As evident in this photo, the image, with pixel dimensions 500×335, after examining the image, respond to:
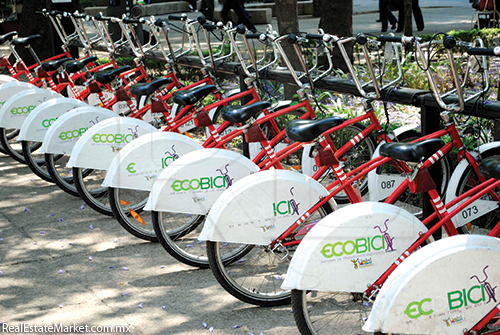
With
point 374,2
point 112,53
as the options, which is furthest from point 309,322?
point 374,2

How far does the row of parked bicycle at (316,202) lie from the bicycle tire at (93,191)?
1 centimetres

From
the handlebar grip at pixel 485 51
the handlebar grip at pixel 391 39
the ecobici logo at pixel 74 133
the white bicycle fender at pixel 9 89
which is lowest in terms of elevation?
the ecobici logo at pixel 74 133

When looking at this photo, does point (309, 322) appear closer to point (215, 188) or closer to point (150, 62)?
point (215, 188)

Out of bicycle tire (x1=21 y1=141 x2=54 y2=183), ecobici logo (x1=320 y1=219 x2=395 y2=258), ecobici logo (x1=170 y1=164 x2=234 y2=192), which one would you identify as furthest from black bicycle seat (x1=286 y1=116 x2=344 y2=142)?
bicycle tire (x1=21 y1=141 x2=54 y2=183)

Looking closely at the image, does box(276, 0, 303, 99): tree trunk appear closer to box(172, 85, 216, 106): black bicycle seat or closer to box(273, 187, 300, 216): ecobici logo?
box(172, 85, 216, 106): black bicycle seat

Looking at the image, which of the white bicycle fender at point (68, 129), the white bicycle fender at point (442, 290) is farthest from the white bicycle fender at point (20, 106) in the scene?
the white bicycle fender at point (442, 290)

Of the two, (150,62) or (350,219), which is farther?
(150,62)

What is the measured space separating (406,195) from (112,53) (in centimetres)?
387

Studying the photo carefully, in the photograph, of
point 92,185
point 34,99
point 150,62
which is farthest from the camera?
point 150,62

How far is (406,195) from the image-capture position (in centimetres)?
528

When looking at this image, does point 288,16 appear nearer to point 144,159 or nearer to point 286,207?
point 144,159

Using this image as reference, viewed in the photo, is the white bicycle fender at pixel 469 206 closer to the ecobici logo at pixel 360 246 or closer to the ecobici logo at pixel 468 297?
the ecobici logo at pixel 360 246

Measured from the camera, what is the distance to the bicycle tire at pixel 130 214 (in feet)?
15.2

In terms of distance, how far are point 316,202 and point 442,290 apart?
1.10 m
